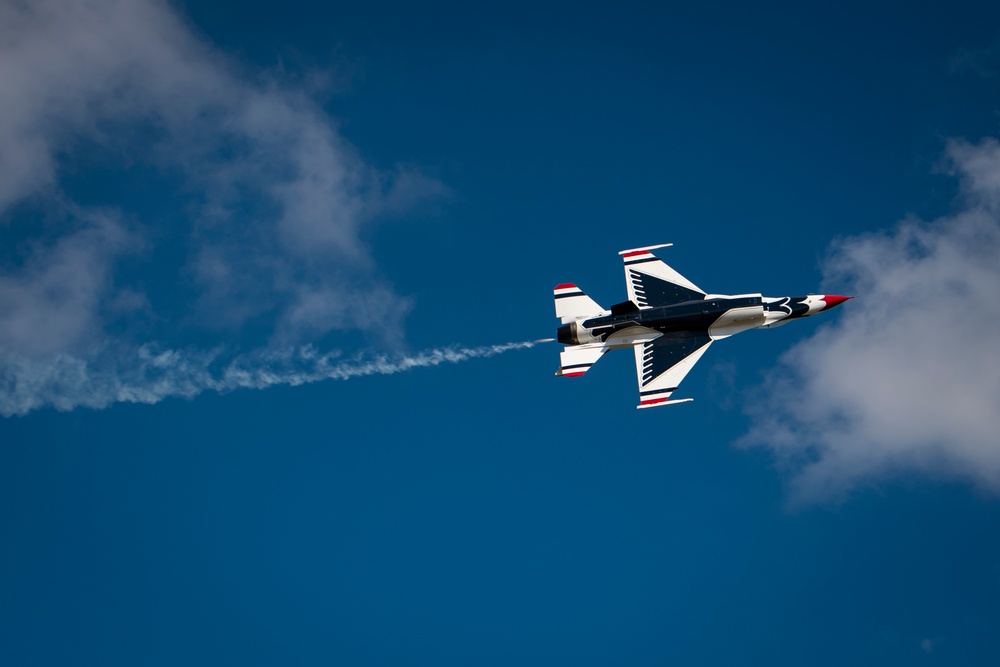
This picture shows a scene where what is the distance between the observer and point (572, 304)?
95.1m

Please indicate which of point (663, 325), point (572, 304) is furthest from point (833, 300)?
point (572, 304)

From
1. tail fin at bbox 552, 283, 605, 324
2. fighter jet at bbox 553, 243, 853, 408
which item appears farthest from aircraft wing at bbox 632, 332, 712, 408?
tail fin at bbox 552, 283, 605, 324

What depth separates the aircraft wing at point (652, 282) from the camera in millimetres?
95000

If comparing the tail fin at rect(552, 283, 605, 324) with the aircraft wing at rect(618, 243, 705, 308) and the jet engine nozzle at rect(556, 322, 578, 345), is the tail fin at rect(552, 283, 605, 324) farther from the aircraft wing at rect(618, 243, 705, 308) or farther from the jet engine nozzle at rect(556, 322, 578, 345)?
the aircraft wing at rect(618, 243, 705, 308)

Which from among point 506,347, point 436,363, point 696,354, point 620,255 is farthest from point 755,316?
point 436,363

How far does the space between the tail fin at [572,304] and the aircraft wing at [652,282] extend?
3.57m

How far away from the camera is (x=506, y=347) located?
3797 inches

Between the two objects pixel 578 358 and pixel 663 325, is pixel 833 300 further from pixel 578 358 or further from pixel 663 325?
pixel 578 358

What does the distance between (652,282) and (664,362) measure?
7.75 meters

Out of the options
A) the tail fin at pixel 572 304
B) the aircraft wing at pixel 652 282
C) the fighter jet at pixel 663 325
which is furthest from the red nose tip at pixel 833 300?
the tail fin at pixel 572 304

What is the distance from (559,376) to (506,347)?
6.45m

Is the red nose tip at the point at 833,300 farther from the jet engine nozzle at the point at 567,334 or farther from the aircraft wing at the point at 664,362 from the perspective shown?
the jet engine nozzle at the point at 567,334

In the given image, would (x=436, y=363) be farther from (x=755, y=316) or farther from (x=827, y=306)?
(x=827, y=306)

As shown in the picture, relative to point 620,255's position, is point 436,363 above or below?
below
